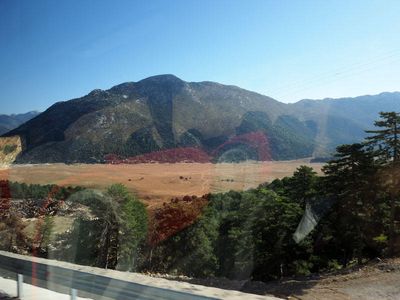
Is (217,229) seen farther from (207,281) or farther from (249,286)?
(249,286)

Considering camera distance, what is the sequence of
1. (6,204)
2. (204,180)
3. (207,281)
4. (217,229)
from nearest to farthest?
(207,281), (217,229), (6,204), (204,180)

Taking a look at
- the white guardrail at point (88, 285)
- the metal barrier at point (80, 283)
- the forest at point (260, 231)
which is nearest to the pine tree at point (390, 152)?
the forest at point (260, 231)

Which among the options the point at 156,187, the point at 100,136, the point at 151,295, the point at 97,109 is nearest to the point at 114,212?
the point at 151,295

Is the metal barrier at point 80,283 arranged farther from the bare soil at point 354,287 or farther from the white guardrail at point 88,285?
the bare soil at point 354,287

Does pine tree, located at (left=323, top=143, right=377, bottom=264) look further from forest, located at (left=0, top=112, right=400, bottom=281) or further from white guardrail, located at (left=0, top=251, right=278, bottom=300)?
white guardrail, located at (left=0, top=251, right=278, bottom=300)

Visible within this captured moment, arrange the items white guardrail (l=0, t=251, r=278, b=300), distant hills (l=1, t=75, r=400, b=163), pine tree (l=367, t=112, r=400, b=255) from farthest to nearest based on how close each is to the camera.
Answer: distant hills (l=1, t=75, r=400, b=163), pine tree (l=367, t=112, r=400, b=255), white guardrail (l=0, t=251, r=278, b=300)

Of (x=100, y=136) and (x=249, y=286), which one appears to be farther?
(x=100, y=136)

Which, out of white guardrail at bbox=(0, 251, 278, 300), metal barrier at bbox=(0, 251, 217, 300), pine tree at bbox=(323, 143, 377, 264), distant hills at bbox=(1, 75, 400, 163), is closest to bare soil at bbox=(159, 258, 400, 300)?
pine tree at bbox=(323, 143, 377, 264)

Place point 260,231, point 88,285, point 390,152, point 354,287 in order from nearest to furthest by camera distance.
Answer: point 88,285 < point 354,287 < point 390,152 < point 260,231

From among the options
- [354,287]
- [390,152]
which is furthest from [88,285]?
[390,152]

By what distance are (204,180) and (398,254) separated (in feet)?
200

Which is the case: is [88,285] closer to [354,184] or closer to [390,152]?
[390,152]

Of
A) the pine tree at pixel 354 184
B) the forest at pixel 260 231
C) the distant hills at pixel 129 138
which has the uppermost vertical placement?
the distant hills at pixel 129 138

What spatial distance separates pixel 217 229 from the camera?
33.5m
